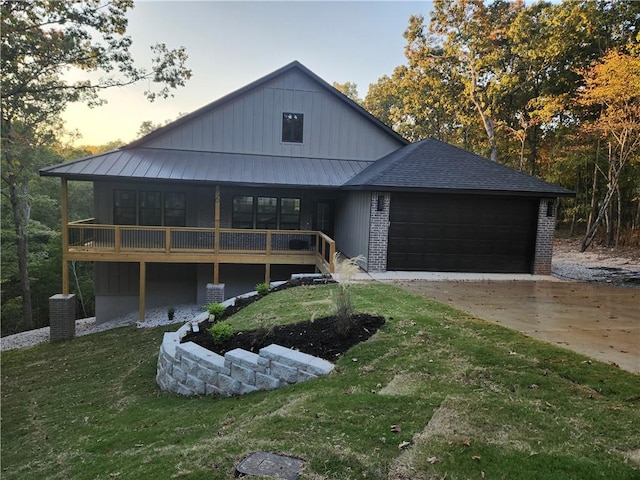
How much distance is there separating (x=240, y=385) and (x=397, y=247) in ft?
24.5

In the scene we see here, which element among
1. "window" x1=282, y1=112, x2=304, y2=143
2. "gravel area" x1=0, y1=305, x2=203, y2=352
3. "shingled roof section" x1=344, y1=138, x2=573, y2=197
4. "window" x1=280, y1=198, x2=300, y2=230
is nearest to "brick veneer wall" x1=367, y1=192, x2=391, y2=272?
"shingled roof section" x1=344, y1=138, x2=573, y2=197

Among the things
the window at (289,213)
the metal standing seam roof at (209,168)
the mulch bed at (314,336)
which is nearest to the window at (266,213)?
the window at (289,213)

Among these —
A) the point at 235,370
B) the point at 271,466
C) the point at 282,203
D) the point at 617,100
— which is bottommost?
the point at 235,370

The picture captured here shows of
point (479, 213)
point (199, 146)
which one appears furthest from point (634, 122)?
point (199, 146)

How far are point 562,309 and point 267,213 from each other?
32.8ft

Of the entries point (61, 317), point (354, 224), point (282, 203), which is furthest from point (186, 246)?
point (354, 224)

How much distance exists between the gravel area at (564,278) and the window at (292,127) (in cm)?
721

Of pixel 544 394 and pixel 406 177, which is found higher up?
pixel 406 177

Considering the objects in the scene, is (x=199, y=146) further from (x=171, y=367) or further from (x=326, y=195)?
(x=171, y=367)

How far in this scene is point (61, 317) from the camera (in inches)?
487

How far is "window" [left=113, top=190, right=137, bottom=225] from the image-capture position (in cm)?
1381

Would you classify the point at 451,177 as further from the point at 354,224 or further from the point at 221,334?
the point at 221,334

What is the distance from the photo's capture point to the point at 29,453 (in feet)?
15.9

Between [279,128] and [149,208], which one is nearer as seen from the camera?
[149,208]
